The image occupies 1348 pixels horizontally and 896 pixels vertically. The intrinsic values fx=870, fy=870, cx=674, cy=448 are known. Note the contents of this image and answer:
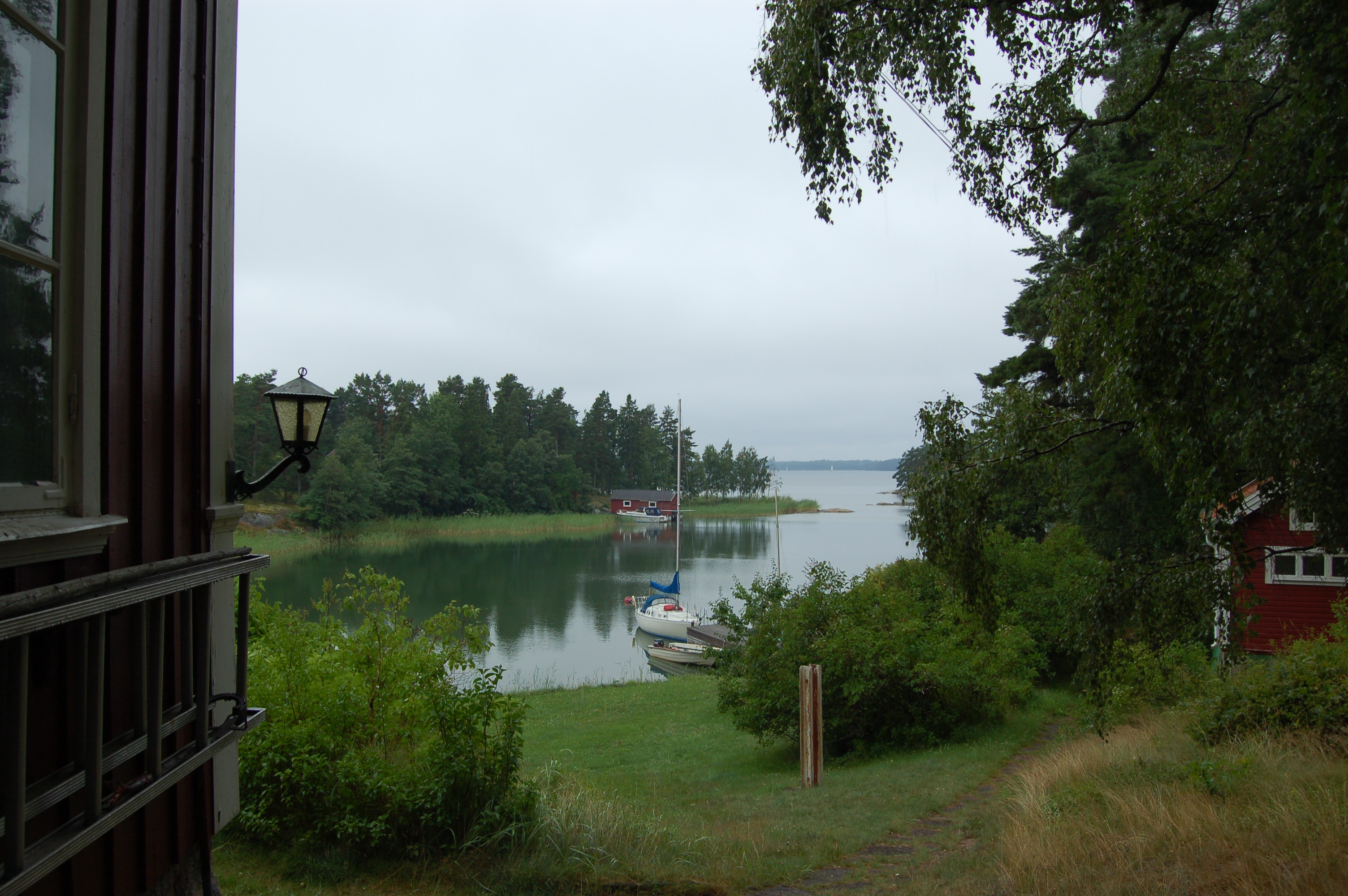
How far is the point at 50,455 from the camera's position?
8.68ft

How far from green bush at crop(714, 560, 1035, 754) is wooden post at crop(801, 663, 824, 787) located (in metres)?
1.31

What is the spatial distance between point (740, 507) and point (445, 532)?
146ft

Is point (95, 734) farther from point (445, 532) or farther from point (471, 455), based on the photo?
point (471, 455)

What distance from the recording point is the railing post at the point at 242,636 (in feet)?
11.6

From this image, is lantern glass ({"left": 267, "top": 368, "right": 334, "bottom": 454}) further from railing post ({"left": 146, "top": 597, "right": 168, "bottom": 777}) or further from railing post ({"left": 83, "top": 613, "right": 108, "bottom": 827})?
railing post ({"left": 83, "top": 613, "right": 108, "bottom": 827})

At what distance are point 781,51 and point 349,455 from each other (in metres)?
57.9

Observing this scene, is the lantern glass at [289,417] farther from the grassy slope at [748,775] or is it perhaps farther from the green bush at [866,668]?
the green bush at [866,668]

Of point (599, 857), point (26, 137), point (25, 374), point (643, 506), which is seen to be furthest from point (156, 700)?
point (643, 506)

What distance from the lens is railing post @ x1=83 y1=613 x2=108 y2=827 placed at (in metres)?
2.37

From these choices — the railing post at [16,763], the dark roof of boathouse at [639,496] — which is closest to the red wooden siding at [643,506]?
the dark roof of boathouse at [639,496]

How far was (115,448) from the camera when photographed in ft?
9.88

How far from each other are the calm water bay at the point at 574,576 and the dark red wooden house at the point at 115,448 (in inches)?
617

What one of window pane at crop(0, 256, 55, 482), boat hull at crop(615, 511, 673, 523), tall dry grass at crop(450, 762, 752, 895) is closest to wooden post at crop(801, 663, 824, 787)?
tall dry grass at crop(450, 762, 752, 895)

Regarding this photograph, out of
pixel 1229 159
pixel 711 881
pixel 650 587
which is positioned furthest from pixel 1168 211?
pixel 650 587
